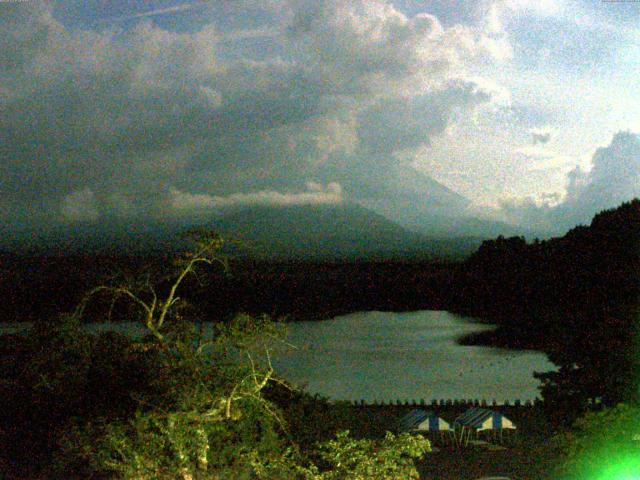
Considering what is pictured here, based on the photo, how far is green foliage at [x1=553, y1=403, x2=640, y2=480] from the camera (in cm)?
840

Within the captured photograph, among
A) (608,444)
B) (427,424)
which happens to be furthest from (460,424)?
(608,444)

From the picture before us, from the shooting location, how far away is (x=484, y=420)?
18016 millimetres

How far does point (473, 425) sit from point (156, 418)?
12.9 m

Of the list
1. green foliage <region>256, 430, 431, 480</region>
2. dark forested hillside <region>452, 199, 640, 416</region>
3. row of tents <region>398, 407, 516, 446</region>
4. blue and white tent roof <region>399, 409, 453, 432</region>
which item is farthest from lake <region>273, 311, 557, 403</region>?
green foliage <region>256, 430, 431, 480</region>

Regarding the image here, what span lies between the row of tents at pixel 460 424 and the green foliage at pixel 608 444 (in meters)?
8.80

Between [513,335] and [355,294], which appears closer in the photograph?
[513,335]

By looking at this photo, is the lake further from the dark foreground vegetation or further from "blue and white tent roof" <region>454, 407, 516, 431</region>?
the dark foreground vegetation

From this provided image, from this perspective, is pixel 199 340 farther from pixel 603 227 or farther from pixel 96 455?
pixel 603 227

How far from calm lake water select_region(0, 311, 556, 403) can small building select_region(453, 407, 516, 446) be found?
9.62 meters

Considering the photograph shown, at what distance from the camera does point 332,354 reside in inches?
1977

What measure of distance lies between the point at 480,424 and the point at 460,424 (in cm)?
104

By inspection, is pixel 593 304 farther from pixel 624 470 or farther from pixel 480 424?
pixel 624 470

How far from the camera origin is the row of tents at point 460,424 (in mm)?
18141

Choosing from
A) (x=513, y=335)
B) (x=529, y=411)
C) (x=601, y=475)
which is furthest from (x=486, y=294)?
(x=601, y=475)
